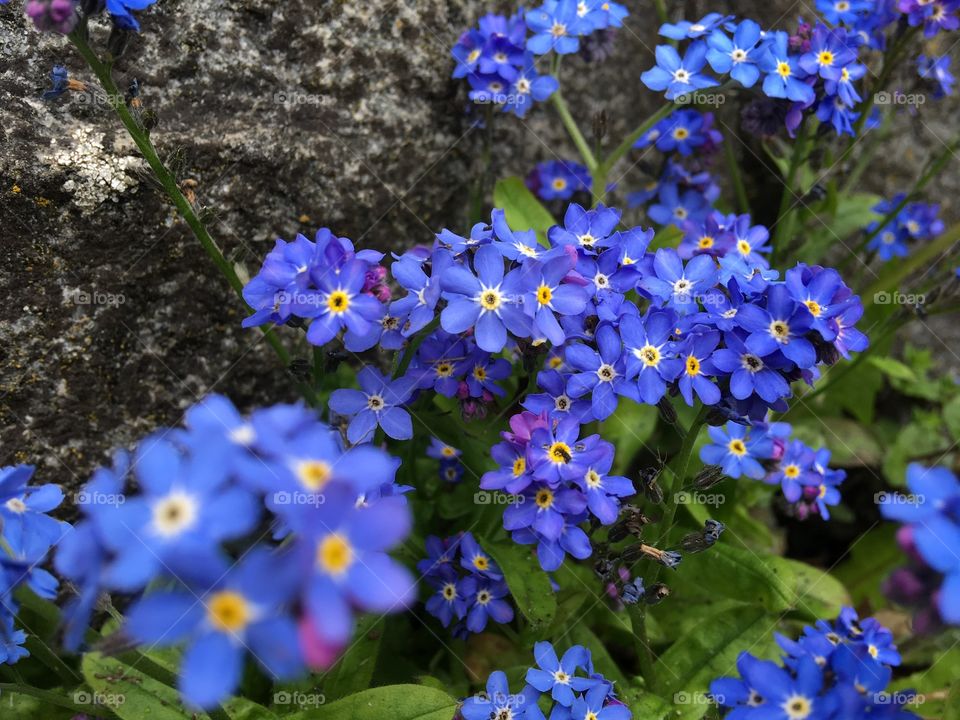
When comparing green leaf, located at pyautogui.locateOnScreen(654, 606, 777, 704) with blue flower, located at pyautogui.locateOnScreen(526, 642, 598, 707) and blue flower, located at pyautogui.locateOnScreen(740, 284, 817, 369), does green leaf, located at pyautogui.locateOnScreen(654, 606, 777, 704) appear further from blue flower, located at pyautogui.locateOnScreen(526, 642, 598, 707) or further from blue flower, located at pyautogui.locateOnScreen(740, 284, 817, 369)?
blue flower, located at pyautogui.locateOnScreen(740, 284, 817, 369)

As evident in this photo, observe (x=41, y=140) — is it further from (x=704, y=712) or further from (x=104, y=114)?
(x=704, y=712)

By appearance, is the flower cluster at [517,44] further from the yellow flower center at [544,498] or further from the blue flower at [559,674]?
the blue flower at [559,674]

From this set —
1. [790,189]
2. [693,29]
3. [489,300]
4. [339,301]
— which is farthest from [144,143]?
[790,189]

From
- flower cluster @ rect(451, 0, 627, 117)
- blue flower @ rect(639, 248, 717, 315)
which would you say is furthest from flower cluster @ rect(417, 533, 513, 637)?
flower cluster @ rect(451, 0, 627, 117)

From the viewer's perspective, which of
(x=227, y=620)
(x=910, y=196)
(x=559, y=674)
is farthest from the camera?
(x=910, y=196)

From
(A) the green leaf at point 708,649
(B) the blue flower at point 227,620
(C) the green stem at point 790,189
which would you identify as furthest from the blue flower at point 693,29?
(B) the blue flower at point 227,620

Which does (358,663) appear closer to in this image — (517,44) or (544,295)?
(544,295)

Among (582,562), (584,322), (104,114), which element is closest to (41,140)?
(104,114)
